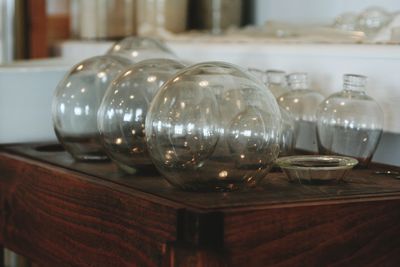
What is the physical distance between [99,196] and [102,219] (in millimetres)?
22

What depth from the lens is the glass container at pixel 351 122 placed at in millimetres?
913

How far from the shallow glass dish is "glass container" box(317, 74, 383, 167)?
86 millimetres

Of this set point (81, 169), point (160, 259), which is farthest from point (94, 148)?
point (160, 259)

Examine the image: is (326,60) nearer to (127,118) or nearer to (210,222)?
(127,118)

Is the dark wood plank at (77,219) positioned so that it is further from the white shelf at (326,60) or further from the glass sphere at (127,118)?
the white shelf at (326,60)

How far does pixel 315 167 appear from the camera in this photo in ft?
2.63

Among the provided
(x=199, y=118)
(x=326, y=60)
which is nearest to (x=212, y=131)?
(x=199, y=118)

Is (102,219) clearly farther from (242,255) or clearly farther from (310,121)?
(310,121)

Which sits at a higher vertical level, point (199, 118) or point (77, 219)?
point (199, 118)

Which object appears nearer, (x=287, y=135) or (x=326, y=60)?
(x=287, y=135)

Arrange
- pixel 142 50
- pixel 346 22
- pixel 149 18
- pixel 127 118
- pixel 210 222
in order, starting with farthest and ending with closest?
pixel 149 18 → pixel 346 22 → pixel 142 50 → pixel 127 118 → pixel 210 222

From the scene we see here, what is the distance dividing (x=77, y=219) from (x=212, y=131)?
7.1 inches

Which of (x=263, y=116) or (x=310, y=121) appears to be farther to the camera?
(x=310, y=121)

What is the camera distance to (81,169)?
35.1 inches
